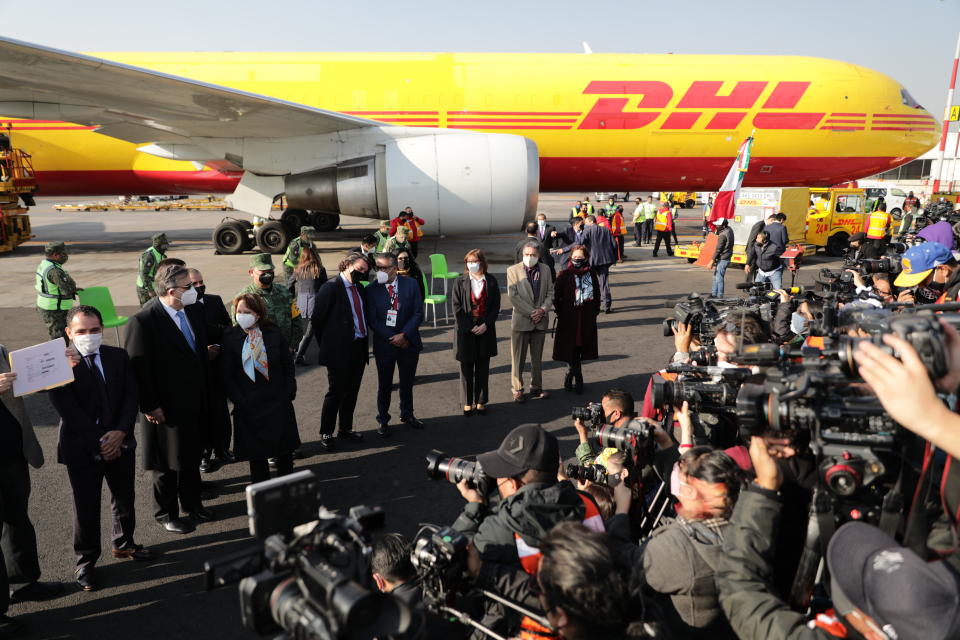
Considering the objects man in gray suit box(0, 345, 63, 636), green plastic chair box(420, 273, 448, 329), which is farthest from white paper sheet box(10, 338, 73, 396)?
green plastic chair box(420, 273, 448, 329)

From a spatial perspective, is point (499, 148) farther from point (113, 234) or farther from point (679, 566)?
point (113, 234)

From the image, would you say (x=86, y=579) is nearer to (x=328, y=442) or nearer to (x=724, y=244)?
(x=328, y=442)

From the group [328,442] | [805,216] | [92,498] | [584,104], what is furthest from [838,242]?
[92,498]

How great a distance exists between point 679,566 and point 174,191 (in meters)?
16.4

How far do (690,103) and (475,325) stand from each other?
33.0ft

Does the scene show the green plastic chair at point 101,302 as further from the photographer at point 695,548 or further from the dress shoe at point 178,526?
the photographer at point 695,548

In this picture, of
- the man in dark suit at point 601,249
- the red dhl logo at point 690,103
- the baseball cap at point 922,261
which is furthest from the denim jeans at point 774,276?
the baseball cap at point 922,261

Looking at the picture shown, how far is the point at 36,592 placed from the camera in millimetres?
3463

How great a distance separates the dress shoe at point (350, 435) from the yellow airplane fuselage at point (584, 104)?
951cm

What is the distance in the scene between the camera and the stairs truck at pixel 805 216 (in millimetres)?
14336

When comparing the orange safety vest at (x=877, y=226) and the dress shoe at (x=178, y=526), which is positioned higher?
the orange safety vest at (x=877, y=226)

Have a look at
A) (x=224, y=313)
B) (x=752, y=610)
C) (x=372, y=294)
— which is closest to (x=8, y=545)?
(x=224, y=313)

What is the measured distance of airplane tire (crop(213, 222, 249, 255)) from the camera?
598 inches

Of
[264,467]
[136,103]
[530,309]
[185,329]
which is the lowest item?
[264,467]
